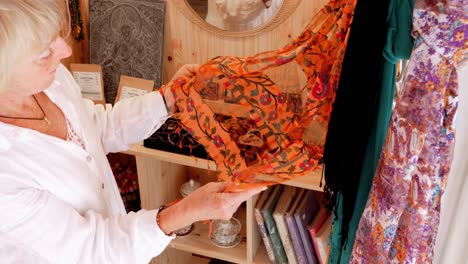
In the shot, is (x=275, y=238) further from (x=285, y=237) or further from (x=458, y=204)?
(x=458, y=204)

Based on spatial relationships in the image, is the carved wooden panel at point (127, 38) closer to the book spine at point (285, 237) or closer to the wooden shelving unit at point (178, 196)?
the wooden shelving unit at point (178, 196)

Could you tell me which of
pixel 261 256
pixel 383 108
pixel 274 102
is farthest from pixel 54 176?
pixel 261 256

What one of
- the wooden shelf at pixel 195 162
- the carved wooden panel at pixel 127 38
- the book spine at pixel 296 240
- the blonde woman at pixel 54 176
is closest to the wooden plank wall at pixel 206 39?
the carved wooden panel at pixel 127 38

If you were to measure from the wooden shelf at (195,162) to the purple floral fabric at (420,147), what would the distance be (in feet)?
1.56

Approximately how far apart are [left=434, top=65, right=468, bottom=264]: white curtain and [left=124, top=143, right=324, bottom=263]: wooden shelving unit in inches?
24.9

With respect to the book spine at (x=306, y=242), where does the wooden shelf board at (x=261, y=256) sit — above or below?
below

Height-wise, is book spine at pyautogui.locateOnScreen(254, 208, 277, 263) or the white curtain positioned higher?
the white curtain

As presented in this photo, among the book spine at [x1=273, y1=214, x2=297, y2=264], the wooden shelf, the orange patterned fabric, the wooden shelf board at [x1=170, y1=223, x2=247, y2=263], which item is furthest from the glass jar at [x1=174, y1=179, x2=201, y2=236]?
the orange patterned fabric

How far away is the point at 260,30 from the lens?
1.66 meters

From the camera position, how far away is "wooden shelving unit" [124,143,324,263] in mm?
1693

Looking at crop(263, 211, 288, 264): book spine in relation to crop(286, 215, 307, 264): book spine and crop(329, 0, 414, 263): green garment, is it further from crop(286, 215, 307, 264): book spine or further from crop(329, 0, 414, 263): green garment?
crop(329, 0, 414, 263): green garment

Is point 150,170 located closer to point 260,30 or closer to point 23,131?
point 260,30

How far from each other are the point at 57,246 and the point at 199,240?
0.94 metres

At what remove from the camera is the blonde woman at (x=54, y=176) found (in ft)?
3.10
